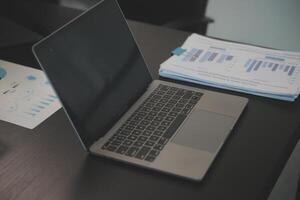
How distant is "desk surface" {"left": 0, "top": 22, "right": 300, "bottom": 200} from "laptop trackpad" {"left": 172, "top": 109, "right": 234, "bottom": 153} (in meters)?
0.02

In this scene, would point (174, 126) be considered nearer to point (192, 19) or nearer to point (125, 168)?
point (125, 168)

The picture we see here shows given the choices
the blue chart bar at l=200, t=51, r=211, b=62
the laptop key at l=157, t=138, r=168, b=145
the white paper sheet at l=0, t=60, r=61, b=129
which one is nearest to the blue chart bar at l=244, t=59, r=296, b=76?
the blue chart bar at l=200, t=51, r=211, b=62

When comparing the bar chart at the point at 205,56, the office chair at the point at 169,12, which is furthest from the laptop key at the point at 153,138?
the office chair at the point at 169,12

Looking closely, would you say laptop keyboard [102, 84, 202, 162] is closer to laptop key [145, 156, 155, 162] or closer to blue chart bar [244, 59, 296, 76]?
laptop key [145, 156, 155, 162]

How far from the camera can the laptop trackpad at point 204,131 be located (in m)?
0.89

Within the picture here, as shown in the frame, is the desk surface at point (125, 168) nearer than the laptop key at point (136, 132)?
Yes

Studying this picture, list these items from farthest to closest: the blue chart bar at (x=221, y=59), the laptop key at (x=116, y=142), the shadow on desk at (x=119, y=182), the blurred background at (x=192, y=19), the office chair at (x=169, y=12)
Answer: the office chair at (x=169, y=12) < the blurred background at (x=192, y=19) < the blue chart bar at (x=221, y=59) < the laptop key at (x=116, y=142) < the shadow on desk at (x=119, y=182)

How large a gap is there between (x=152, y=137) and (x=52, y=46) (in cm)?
26

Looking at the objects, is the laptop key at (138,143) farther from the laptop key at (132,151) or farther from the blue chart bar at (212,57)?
the blue chart bar at (212,57)

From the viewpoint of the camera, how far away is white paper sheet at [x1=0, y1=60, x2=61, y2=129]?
99 cm

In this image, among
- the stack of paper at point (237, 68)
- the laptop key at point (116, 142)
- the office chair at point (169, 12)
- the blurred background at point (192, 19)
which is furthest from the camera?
the office chair at point (169, 12)

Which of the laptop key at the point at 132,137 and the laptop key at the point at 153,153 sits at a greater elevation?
the laptop key at the point at 132,137

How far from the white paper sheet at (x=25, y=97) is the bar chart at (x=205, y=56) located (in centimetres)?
38

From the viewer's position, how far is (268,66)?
1189 millimetres
